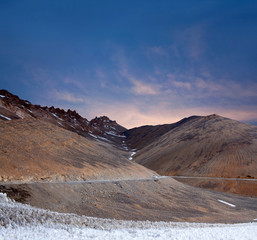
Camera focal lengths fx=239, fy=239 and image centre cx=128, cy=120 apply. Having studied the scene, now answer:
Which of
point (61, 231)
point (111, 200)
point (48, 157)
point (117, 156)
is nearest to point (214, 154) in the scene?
point (117, 156)

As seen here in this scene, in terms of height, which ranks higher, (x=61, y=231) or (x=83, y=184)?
(x=61, y=231)

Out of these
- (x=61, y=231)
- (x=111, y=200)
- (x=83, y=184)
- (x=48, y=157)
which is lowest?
(x=111, y=200)

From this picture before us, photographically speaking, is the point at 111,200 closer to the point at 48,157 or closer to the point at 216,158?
the point at 48,157

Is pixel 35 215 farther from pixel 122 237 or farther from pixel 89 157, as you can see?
pixel 89 157

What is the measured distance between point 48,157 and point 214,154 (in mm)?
46361

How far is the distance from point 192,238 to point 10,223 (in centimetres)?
536

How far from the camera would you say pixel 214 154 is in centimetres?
5684

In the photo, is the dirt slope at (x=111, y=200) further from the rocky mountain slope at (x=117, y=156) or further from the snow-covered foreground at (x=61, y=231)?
the snow-covered foreground at (x=61, y=231)

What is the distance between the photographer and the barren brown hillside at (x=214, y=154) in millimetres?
48603

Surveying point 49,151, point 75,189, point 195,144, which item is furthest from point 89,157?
point 195,144

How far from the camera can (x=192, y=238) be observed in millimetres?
7539

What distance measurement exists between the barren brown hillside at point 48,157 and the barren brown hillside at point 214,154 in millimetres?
26966

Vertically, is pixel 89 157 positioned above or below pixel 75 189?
above

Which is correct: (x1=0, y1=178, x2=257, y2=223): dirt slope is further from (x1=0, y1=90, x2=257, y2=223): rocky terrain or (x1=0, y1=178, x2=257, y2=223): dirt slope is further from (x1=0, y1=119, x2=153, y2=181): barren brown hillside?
(x1=0, y1=119, x2=153, y2=181): barren brown hillside
